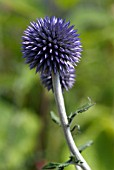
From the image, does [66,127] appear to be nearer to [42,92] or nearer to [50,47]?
[50,47]

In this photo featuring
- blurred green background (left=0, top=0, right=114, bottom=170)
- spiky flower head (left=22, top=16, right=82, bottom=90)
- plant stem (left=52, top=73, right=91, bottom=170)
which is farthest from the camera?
blurred green background (left=0, top=0, right=114, bottom=170)

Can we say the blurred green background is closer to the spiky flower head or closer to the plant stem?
the spiky flower head

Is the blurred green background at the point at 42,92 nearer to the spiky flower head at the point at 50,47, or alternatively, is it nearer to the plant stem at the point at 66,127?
the spiky flower head at the point at 50,47

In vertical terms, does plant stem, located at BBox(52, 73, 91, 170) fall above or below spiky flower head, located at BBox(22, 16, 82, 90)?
below

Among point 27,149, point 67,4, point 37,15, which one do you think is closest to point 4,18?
point 37,15

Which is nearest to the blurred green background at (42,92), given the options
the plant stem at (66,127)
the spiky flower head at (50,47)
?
the spiky flower head at (50,47)

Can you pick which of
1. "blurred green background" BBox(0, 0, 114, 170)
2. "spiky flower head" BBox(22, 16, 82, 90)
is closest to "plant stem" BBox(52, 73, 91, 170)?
"spiky flower head" BBox(22, 16, 82, 90)
